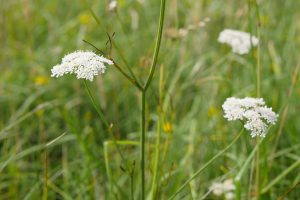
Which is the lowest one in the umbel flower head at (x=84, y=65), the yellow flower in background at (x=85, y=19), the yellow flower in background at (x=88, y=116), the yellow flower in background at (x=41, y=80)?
the umbel flower head at (x=84, y=65)

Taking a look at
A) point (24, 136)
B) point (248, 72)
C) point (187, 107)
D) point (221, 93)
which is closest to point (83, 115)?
point (24, 136)

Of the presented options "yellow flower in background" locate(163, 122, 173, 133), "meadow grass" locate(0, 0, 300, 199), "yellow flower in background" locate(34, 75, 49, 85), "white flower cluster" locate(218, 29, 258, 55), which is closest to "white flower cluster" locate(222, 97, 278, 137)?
"meadow grass" locate(0, 0, 300, 199)

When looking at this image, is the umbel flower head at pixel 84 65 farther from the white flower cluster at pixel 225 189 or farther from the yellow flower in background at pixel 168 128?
the white flower cluster at pixel 225 189

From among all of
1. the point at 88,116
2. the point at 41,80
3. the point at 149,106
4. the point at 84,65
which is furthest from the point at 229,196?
the point at 41,80

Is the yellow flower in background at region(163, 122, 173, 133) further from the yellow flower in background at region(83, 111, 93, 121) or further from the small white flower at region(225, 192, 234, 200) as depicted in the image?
the yellow flower in background at region(83, 111, 93, 121)

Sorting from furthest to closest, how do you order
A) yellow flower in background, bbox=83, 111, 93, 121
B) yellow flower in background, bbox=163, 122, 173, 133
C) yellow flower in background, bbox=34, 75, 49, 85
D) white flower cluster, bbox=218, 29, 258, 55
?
yellow flower in background, bbox=34, 75, 49, 85 → yellow flower in background, bbox=83, 111, 93, 121 → white flower cluster, bbox=218, 29, 258, 55 → yellow flower in background, bbox=163, 122, 173, 133

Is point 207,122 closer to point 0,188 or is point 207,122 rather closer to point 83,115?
point 83,115

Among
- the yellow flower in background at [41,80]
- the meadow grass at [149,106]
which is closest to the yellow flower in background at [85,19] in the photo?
the meadow grass at [149,106]
